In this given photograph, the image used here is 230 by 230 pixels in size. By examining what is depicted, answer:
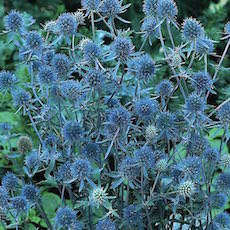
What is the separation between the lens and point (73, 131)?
106 centimetres

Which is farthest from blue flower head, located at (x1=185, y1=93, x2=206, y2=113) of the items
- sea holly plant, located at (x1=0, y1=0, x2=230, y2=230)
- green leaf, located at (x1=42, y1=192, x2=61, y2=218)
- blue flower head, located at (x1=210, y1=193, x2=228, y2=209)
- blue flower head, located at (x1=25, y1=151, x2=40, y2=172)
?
green leaf, located at (x1=42, y1=192, x2=61, y2=218)

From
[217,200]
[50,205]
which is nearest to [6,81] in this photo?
[217,200]

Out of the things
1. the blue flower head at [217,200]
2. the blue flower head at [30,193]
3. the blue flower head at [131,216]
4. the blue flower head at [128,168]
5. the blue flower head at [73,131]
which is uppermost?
the blue flower head at [73,131]

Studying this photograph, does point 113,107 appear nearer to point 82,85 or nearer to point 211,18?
point 82,85

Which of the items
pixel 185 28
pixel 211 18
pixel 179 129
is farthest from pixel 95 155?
pixel 211 18

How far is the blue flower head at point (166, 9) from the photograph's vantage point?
1.12 meters

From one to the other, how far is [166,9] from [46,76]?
0.27 meters

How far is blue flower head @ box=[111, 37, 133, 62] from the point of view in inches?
43.0

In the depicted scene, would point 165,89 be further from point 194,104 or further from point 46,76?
point 46,76

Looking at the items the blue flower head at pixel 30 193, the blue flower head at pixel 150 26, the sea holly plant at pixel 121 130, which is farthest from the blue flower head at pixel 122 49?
the blue flower head at pixel 30 193

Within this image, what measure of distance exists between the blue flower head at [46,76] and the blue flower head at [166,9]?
239 millimetres

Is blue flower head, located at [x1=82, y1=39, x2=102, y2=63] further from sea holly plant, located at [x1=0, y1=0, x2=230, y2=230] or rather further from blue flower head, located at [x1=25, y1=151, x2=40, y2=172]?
blue flower head, located at [x1=25, y1=151, x2=40, y2=172]

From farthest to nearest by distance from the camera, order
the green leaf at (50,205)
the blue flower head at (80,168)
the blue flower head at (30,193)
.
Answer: the green leaf at (50,205) → the blue flower head at (30,193) → the blue flower head at (80,168)

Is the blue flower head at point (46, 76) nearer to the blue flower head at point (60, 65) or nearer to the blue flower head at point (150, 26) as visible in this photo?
the blue flower head at point (60, 65)
